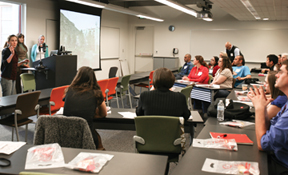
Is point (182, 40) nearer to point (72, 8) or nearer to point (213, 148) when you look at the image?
point (72, 8)

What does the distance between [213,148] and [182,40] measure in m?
11.7

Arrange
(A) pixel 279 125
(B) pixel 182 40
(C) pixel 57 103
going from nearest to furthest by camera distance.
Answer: (A) pixel 279 125
(C) pixel 57 103
(B) pixel 182 40

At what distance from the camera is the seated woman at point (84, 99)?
300cm

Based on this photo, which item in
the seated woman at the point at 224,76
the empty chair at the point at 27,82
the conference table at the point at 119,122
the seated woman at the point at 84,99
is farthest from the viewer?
the seated woman at the point at 224,76

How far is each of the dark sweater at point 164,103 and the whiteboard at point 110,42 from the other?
9.58m

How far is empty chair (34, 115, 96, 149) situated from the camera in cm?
242

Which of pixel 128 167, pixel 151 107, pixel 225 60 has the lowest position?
pixel 128 167

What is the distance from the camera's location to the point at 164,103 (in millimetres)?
3035

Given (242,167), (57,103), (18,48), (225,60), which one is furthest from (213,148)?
(18,48)

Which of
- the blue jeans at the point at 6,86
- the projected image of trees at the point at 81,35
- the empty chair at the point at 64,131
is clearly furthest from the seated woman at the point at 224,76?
the projected image of trees at the point at 81,35

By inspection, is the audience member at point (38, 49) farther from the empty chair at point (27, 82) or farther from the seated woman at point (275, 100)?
the seated woman at point (275, 100)

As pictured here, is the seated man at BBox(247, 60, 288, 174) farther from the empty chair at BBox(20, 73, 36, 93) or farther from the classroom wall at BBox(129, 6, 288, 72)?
the classroom wall at BBox(129, 6, 288, 72)

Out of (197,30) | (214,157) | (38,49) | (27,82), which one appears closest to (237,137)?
(214,157)

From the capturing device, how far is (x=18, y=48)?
749 cm
